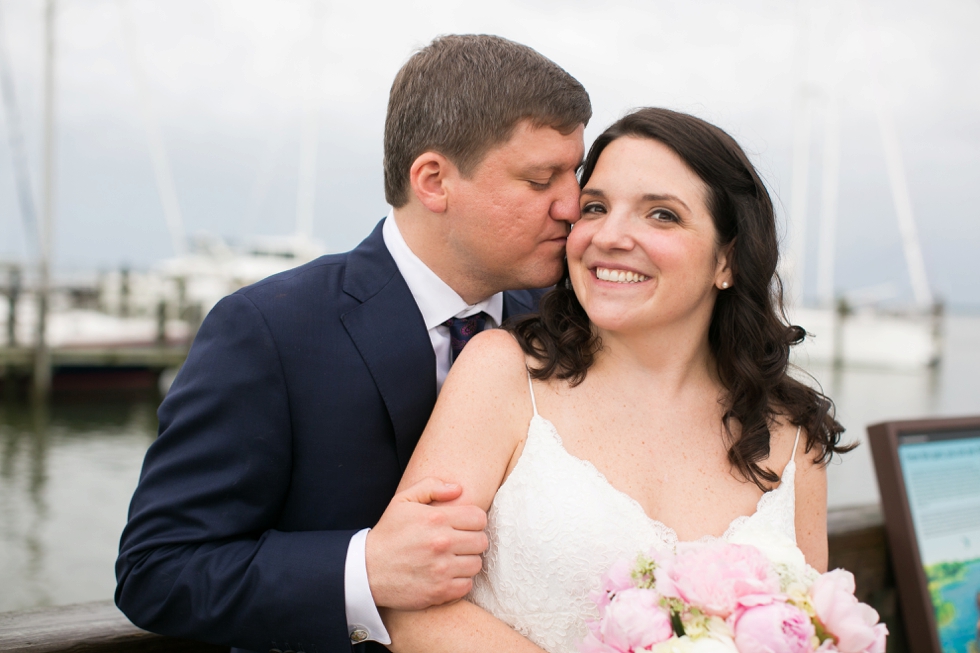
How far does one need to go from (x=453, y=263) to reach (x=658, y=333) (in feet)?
2.13

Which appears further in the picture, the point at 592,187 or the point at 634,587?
the point at 592,187

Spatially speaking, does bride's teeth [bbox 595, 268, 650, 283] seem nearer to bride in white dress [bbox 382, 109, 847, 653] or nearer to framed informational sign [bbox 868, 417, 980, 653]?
bride in white dress [bbox 382, 109, 847, 653]

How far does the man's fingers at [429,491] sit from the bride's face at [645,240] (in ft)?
2.23

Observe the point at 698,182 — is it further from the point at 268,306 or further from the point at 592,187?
the point at 268,306

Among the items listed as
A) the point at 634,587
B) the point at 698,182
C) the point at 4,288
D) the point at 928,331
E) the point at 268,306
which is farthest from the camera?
the point at 928,331

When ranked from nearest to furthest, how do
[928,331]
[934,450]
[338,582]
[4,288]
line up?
[338,582], [934,450], [4,288], [928,331]

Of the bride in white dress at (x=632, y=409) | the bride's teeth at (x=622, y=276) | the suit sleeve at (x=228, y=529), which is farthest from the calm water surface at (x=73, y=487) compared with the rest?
the suit sleeve at (x=228, y=529)

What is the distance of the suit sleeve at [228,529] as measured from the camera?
181 cm

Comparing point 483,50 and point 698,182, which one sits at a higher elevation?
point 483,50

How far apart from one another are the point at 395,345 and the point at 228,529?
61cm

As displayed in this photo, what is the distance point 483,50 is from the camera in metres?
2.37

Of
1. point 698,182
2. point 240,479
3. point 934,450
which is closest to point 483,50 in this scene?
point 698,182

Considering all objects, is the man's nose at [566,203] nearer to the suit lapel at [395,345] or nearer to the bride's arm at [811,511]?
the suit lapel at [395,345]

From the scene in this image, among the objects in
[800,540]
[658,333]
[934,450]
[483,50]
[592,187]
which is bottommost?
[800,540]
